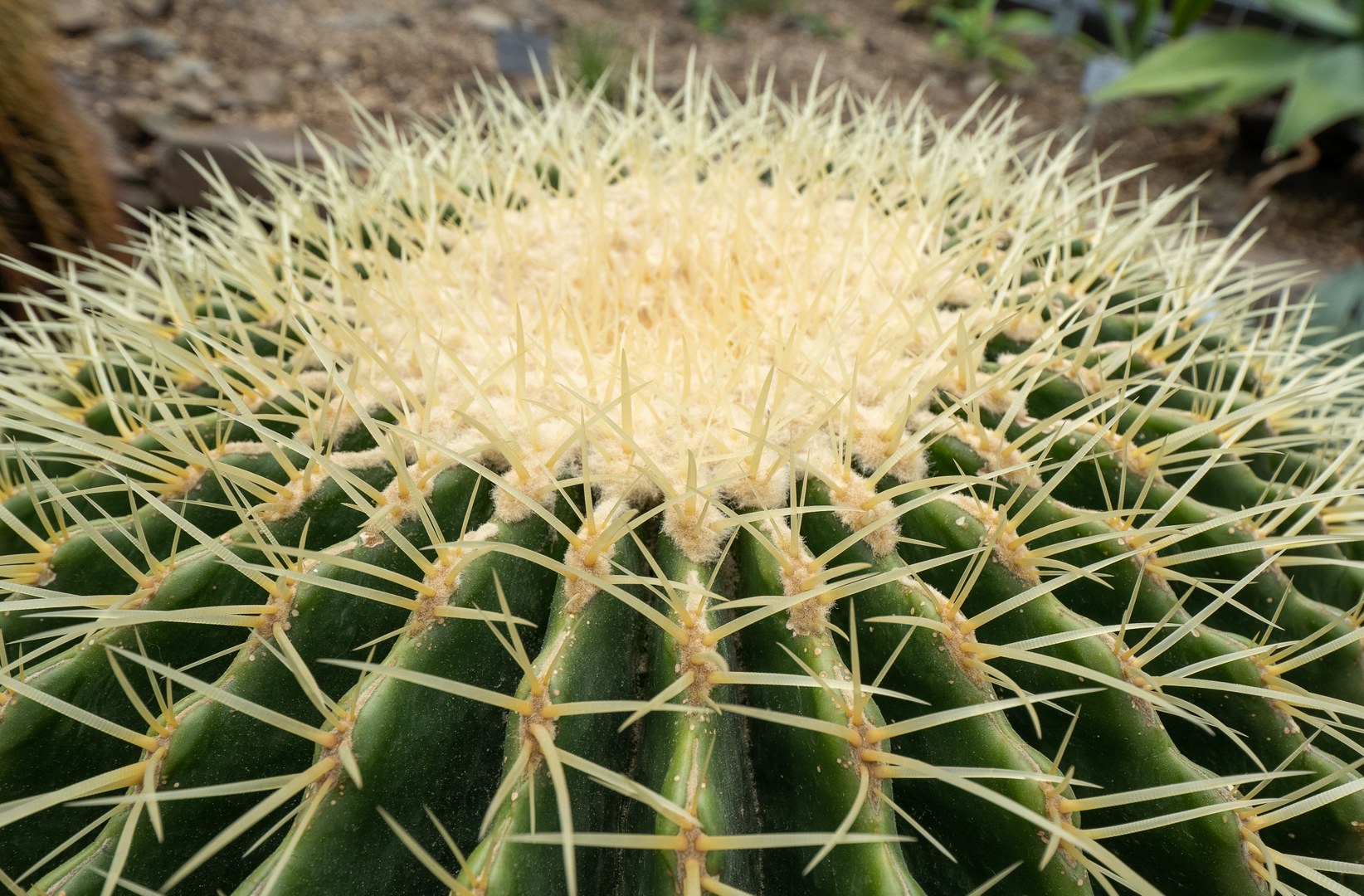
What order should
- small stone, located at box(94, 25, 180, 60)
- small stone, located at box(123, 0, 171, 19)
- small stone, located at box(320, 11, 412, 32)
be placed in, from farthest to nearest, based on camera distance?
small stone, located at box(320, 11, 412, 32)
small stone, located at box(123, 0, 171, 19)
small stone, located at box(94, 25, 180, 60)

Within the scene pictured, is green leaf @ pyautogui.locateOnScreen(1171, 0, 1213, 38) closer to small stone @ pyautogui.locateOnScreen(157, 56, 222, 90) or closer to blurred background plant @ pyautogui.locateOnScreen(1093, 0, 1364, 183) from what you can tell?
blurred background plant @ pyautogui.locateOnScreen(1093, 0, 1364, 183)

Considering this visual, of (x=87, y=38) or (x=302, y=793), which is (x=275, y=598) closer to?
(x=302, y=793)

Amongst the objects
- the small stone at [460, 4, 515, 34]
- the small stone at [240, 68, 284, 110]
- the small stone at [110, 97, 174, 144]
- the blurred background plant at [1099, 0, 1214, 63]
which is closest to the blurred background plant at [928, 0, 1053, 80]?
the blurred background plant at [1099, 0, 1214, 63]

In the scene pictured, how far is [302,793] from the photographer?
713 millimetres

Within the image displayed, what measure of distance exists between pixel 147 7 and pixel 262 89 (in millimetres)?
884

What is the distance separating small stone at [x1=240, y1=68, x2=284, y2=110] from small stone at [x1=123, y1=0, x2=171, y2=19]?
2.04ft

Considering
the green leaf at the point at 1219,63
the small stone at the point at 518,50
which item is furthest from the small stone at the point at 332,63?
the green leaf at the point at 1219,63

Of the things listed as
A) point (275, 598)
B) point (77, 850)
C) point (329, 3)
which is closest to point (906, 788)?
point (275, 598)

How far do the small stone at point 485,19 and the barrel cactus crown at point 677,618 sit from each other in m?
5.14

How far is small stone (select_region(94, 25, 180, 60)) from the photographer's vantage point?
4527mm

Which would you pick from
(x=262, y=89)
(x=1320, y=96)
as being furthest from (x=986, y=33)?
(x=262, y=89)

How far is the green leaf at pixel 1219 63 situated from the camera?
14.1ft

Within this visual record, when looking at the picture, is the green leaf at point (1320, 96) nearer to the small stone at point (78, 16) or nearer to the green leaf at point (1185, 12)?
the green leaf at point (1185, 12)

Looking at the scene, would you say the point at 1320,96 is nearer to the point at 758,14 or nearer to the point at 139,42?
the point at 758,14
